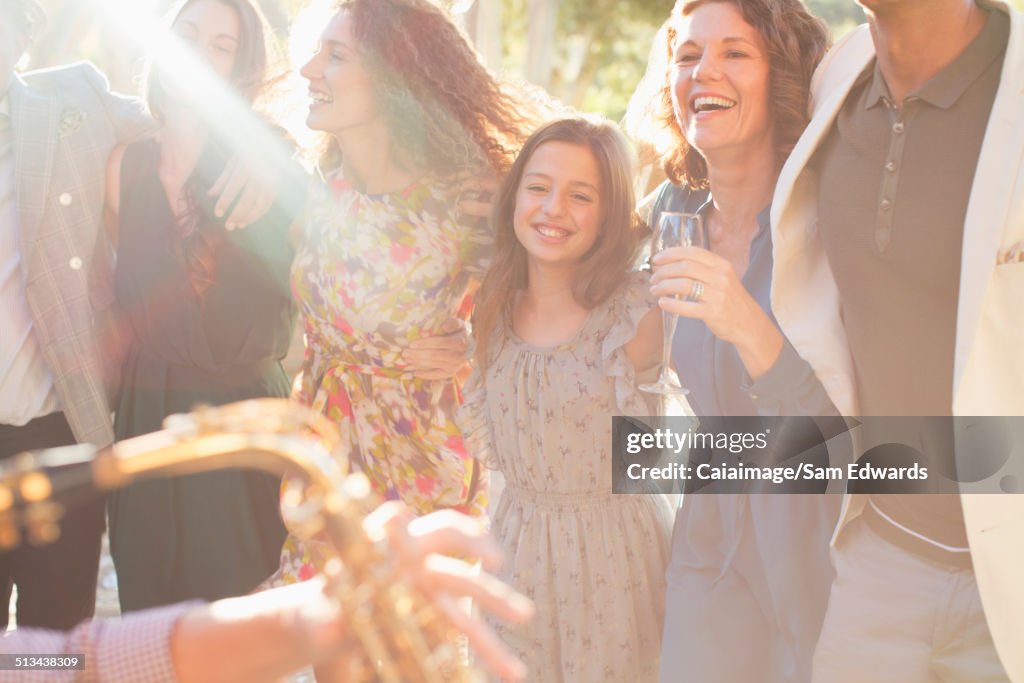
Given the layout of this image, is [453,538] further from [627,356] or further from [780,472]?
[627,356]

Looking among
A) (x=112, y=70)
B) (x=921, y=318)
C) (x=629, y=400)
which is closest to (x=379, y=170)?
(x=629, y=400)

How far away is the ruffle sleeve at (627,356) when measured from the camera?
3162 millimetres

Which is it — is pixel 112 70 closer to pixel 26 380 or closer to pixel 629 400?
pixel 26 380

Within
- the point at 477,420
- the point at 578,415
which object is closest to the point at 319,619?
the point at 578,415

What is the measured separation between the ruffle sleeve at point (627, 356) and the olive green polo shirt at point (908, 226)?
686mm

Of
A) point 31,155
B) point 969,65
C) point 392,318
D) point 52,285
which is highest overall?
point 31,155

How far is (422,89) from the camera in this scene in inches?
148

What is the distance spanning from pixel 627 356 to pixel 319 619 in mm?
2092

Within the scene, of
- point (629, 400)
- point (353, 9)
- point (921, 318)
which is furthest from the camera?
point (353, 9)

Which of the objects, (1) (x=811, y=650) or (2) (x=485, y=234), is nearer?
(1) (x=811, y=650)

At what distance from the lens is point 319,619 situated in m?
1.21

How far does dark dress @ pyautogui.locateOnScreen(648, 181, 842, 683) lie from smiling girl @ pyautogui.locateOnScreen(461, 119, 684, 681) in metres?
0.18

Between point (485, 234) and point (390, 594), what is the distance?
259 centimetres

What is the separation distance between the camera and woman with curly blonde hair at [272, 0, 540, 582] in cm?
369
